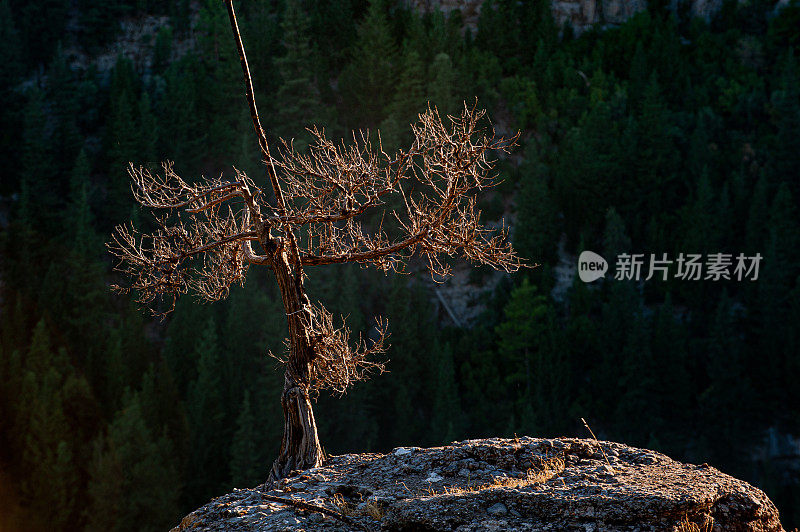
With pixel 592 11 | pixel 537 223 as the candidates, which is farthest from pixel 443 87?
pixel 592 11

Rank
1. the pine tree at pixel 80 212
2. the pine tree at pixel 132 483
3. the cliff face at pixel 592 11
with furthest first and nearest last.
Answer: the cliff face at pixel 592 11, the pine tree at pixel 80 212, the pine tree at pixel 132 483

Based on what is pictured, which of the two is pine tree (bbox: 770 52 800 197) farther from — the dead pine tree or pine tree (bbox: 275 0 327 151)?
the dead pine tree

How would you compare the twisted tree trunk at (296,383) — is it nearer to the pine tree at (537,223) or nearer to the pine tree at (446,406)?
the pine tree at (446,406)

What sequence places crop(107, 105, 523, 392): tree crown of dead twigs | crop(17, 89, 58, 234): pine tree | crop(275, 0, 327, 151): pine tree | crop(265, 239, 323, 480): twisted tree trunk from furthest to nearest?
crop(275, 0, 327, 151): pine tree, crop(17, 89, 58, 234): pine tree, crop(265, 239, 323, 480): twisted tree trunk, crop(107, 105, 523, 392): tree crown of dead twigs

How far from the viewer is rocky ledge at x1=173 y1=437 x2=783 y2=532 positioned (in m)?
7.89

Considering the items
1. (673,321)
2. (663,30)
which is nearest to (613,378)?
(673,321)

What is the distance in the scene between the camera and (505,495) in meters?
8.24

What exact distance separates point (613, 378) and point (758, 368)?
763cm

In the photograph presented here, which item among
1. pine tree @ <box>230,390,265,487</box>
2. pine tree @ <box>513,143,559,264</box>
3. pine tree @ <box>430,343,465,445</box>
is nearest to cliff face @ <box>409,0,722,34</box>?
pine tree @ <box>513,143,559,264</box>

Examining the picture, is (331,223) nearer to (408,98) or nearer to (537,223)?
(537,223)

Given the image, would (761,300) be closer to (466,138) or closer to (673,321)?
(673,321)

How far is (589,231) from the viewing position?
54969 mm

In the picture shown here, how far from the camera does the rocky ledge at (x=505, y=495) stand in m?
7.89

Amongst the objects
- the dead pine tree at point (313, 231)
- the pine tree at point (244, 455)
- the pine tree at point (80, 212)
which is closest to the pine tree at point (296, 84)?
the pine tree at point (80, 212)
